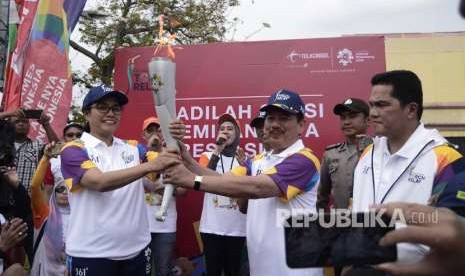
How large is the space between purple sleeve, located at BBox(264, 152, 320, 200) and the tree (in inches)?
396

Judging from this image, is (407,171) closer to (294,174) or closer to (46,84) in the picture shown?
(294,174)

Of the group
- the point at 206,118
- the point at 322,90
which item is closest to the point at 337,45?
the point at 322,90

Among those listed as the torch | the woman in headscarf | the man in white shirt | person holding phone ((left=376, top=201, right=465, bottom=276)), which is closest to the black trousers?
the woman in headscarf

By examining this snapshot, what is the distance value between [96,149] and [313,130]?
2.65 meters

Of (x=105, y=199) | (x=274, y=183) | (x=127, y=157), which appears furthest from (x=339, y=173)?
(x=105, y=199)

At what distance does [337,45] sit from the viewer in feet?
16.7

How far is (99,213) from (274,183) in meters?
1.12

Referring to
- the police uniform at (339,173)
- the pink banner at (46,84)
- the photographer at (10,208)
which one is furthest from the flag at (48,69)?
the police uniform at (339,173)

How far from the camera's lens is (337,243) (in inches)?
43.3

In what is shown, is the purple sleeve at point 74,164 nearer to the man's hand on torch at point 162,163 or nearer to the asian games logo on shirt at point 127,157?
the asian games logo on shirt at point 127,157

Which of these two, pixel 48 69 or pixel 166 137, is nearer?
pixel 166 137

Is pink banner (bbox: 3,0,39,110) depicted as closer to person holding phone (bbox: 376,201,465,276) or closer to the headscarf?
the headscarf

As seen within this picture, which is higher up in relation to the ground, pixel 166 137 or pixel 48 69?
pixel 48 69

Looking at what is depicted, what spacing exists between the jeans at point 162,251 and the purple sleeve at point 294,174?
7.28 ft
